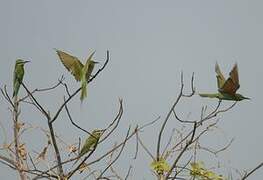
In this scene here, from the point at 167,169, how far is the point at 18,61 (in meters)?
0.25

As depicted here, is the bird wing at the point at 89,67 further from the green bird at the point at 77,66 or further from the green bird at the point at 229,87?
the green bird at the point at 229,87

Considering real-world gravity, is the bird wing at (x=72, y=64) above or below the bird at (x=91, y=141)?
above

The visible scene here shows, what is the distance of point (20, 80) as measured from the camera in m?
0.30

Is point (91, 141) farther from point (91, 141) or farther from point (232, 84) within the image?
point (232, 84)

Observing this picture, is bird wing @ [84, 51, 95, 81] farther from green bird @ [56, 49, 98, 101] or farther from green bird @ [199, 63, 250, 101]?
green bird @ [199, 63, 250, 101]

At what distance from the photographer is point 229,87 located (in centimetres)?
27

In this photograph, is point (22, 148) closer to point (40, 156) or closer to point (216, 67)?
point (40, 156)

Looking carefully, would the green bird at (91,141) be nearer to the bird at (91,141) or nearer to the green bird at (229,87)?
the bird at (91,141)

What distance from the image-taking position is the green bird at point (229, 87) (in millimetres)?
266

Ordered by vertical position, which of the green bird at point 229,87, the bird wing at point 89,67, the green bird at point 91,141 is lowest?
the green bird at point 91,141

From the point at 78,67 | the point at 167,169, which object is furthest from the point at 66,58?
the point at 167,169

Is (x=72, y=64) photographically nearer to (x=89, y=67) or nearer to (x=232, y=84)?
(x=89, y=67)

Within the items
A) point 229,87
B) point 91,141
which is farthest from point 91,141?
point 229,87

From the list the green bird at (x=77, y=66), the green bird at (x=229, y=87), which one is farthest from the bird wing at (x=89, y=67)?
the green bird at (x=229, y=87)
